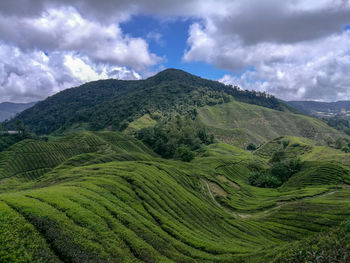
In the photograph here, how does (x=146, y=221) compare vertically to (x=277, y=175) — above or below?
above

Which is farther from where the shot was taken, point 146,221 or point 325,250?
point 146,221

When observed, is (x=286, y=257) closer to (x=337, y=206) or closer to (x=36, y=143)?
(x=337, y=206)

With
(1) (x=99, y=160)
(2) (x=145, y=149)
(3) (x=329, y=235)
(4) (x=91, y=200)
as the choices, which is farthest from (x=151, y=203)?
(2) (x=145, y=149)

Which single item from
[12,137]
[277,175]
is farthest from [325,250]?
[12,137]

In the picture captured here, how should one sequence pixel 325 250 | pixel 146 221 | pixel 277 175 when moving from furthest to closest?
pixel 277 175
pixel 146 221
pixel 325 250

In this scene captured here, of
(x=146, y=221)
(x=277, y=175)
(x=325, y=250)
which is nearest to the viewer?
(x=325, y=250)

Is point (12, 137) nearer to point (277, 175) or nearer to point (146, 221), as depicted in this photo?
point (146, 221)

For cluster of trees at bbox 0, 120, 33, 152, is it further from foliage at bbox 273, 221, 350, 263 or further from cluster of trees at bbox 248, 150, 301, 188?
foliage at bbox 273, 221, 350, 263

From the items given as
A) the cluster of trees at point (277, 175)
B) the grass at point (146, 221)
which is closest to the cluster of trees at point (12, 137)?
the grass at point (146, 221)

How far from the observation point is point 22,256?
16.7m

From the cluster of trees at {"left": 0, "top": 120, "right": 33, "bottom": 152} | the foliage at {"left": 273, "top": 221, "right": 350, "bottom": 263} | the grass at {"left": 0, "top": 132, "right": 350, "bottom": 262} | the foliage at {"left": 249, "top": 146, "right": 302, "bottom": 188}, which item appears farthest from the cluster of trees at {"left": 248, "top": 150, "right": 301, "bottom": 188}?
the cluster of trees at {"left": 0, "top": 120, "right": 33, "bottom": 152}

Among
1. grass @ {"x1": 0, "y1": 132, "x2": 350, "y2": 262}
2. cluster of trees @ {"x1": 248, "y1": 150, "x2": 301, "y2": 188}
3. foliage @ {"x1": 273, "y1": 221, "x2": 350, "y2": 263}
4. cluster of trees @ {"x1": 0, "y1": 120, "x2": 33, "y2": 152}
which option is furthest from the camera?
cluster of trees @ {"x1": 0, "y1": 120, "x2": 33, "y2": 152}

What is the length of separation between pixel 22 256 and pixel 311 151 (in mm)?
205538

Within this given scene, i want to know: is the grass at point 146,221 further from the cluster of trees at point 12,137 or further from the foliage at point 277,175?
the cluster of trees at point 12,137
